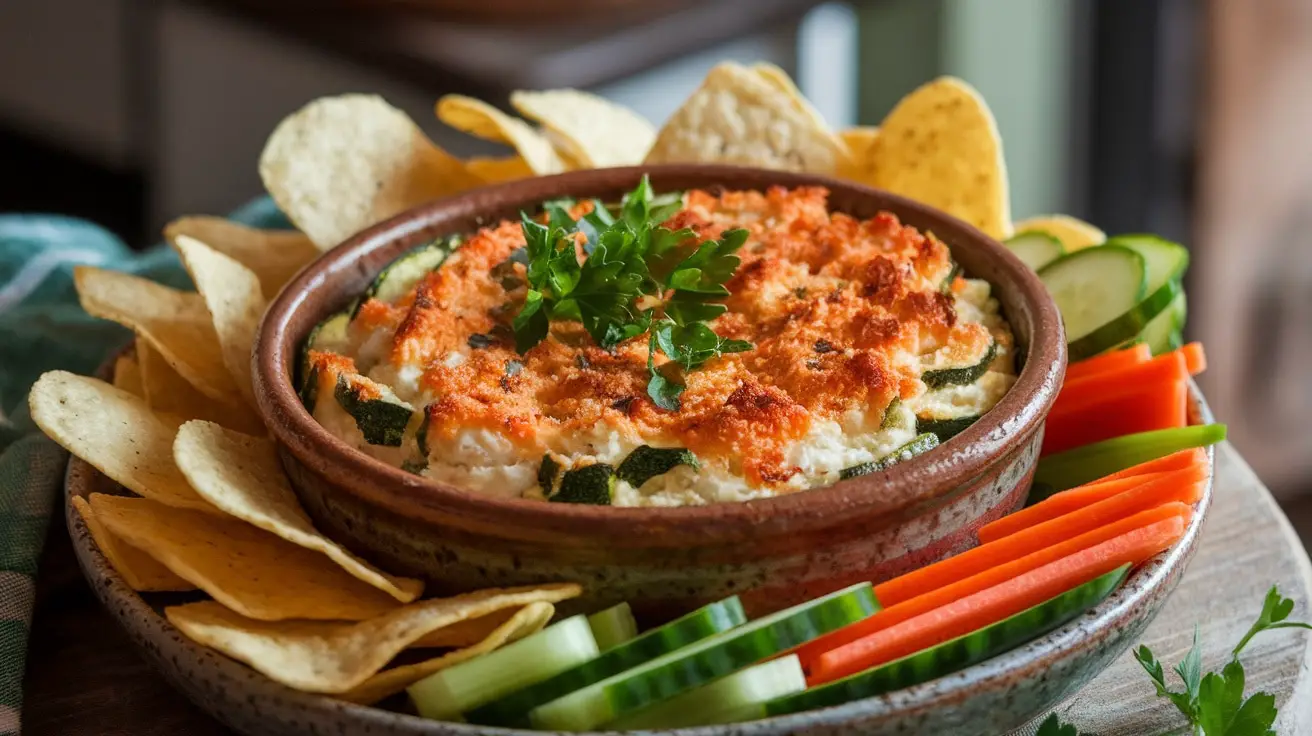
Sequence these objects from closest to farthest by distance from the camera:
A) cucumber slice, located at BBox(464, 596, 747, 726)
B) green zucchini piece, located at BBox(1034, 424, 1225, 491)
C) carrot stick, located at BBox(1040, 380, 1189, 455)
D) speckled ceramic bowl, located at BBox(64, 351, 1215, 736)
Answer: speckled ceramic bowl, located at BBox(64, 351, 1215, 736)
cucumber slice, located at BBox(464, 596, 747, 726)
green zucchini piece, located at BBox(1034, 424, 1225, 491)
carrot stick, located at BBox(1040, 380, 1189, 455)

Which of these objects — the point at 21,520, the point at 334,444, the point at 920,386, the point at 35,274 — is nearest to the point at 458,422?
the point at 334,444

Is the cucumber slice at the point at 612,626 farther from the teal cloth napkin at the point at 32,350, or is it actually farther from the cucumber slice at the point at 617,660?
the teal cloth napkin at the point at 32,350

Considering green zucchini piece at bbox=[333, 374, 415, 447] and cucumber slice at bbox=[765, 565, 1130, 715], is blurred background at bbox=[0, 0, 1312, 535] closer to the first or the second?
green zucchini piece at bbox=[333, 374, 415, 447]

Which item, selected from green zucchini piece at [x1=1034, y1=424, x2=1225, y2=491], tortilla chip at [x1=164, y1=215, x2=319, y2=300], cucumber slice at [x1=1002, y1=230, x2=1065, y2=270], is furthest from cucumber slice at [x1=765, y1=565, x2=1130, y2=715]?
tortilla chip at [x1=164, y1=215, x2=319, y2=300]

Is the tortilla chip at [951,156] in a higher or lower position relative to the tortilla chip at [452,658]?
higher

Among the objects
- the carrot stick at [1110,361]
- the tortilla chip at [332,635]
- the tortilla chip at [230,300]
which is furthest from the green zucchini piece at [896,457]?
the tortilla chip at [230,300]

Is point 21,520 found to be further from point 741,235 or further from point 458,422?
point 741,235

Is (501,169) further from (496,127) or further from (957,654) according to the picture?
(957,654)
